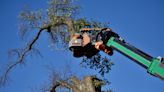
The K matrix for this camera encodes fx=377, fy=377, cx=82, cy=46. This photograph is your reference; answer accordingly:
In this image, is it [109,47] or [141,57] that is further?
[109,47]

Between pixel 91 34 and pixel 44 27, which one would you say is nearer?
pixel 91 34

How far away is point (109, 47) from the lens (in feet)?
31.0

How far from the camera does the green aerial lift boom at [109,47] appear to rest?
8.20 m

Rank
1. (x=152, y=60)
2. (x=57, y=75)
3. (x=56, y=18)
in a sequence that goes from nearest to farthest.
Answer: (x=152, y=60)
(x=57, y=75)
(x=56, y=18)

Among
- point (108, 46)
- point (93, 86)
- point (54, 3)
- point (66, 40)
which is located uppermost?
point (54, 3)

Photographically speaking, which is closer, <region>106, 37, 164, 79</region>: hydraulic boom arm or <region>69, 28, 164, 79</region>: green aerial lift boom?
<region>106, 37, 164, 79</region>: hydraulic boom arm

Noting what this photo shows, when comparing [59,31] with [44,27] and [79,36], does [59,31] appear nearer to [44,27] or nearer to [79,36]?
[44,27]

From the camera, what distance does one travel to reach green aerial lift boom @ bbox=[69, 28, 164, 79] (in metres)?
8.20

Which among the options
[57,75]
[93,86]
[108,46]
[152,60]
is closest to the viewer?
[152,60]

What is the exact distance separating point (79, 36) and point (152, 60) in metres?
2.38

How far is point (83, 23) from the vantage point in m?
→ 17.3

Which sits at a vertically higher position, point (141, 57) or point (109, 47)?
point (109, 47)

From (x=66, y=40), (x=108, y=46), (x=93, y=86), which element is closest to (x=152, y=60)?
(x=108, y=46)

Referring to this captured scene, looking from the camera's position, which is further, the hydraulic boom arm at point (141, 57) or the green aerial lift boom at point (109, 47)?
the green aerial lift boom at point (109, 47)
